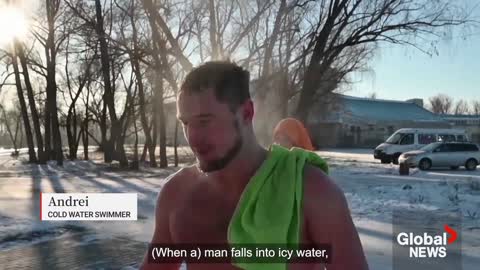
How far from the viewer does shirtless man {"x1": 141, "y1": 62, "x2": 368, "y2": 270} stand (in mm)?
1466

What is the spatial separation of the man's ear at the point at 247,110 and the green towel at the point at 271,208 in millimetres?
156

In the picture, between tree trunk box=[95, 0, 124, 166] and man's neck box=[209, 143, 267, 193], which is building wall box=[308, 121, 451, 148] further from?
man's neck box=[209, 143, 267, 193]

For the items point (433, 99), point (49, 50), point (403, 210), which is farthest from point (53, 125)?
point (433, 99)

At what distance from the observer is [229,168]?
5.24 ft

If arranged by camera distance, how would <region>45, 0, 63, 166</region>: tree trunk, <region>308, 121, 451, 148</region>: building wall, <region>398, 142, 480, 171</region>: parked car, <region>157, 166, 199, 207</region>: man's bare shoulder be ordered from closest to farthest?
<region>157, 166, 199, 207</region>: man's bare shoulder < <region>398, 142, 480, 171</region>: parked car < <region>45, 0, 63, 166</region>: tree trunk < <region>308, 121, 451, 148</region>: building wall

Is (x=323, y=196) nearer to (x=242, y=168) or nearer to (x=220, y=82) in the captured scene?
(x=242, y=168)

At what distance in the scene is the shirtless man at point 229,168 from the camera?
1466mm

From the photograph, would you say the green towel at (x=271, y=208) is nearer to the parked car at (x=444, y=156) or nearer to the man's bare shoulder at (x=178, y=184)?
the man's bare shoulder at (x=178, y=184)

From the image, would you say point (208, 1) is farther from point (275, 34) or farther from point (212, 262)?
point (212, 262)

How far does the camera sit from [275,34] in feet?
54.7

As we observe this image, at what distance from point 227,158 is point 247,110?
0.58 ft

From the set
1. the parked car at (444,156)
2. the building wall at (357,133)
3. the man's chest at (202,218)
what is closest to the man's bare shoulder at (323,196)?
the man's chest at (202,218)

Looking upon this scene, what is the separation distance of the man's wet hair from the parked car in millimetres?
22130

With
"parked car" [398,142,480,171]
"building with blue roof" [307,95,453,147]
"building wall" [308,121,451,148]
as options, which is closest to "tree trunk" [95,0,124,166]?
"parked car" [398,142,480,171]
